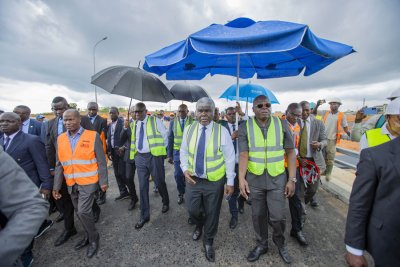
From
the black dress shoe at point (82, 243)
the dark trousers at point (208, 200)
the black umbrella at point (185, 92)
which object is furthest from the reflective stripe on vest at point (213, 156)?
the black umbrella at point (185, 92)

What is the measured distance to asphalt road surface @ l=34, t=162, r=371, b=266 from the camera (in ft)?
8.33

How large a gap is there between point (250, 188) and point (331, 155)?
400 cm

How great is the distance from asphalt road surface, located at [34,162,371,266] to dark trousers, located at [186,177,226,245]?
0.39 metres

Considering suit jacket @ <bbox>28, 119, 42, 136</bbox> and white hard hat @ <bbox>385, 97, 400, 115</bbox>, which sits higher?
white hard hat @ <bbox>385, 97, 400, 115</bbox>

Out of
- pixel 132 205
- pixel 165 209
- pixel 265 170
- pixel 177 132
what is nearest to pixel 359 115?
pixel 265 170

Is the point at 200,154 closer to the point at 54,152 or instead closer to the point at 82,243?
the point at 82,243

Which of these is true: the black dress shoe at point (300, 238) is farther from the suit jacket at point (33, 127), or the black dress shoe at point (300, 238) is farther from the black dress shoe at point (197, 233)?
the suit jacket at point (33, 127)

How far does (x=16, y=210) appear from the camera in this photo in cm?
96

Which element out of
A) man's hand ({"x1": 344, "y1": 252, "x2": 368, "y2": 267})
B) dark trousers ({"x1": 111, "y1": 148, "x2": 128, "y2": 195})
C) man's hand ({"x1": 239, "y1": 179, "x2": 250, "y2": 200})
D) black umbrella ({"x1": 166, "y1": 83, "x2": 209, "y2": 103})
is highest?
black umbrella ({"x1": 166, "y1": 83, "x2": 209, "y2": 103})

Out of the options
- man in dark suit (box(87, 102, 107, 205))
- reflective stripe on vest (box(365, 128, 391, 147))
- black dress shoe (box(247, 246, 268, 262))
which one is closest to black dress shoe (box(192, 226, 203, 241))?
black dress shoe (box(247, 246, 268, 262))

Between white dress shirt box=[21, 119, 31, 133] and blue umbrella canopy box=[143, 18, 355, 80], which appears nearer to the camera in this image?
blue umbrella canopy box=[143, 18, 355, 80]

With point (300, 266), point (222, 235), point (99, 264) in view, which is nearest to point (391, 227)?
point (300, 266)

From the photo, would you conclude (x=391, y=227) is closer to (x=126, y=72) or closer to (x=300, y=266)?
(x=300, y=266)

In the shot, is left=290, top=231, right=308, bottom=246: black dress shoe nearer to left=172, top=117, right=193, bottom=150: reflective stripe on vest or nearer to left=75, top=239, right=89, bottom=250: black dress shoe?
left=172, top=117, right=193, bottom=150: reflective stripe on vest
